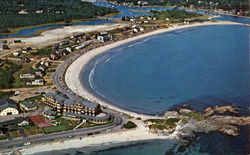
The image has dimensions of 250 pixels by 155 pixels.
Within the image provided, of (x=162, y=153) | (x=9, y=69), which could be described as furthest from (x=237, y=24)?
(x=162, y=153)

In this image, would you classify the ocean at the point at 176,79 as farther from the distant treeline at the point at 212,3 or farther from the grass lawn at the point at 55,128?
the distant treeline at the point at 212,3

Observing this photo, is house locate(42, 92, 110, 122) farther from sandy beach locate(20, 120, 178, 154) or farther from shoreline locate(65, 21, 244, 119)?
shoreline locate(65, 21, 244, 119)

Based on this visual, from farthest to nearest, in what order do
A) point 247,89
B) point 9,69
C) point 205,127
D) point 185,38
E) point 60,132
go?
1. point 185,38
2. point 9,69
3. point 247,89
4. point 205,127
5. point 60,132

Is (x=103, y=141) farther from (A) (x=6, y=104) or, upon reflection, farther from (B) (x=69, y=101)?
(A) (x=6, y=104)

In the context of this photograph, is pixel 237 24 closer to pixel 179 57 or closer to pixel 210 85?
pixel 179 57

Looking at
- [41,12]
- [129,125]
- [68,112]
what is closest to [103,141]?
[129,125]
